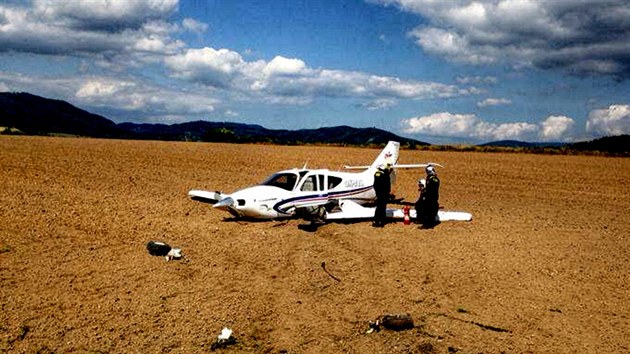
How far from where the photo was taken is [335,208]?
690 inches

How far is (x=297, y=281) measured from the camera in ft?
36.8

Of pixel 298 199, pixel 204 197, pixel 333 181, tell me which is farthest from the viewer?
pixel 204 197

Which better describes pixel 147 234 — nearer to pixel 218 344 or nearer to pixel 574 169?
pixel 218 344

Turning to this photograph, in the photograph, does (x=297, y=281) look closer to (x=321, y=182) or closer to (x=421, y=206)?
(x=321, y=182)

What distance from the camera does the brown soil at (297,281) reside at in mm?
8594

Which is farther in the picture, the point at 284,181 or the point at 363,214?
the point at 284,181

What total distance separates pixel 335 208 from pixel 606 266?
→ 28.6ft

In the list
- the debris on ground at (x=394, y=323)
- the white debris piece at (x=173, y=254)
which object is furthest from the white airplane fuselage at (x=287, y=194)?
the debris on ground at (x=394, y=323)

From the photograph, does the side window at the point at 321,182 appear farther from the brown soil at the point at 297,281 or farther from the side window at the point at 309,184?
the brown soil at the point at 297,281

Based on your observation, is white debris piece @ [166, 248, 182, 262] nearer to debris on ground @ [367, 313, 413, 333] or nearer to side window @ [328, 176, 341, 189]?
debris on ground @ [367, 313, 413, 333]

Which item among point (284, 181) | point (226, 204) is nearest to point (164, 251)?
point (226, 204)

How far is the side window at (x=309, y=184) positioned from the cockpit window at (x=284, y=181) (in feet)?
1.25

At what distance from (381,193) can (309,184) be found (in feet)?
8.69

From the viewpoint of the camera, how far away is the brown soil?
859 cm
